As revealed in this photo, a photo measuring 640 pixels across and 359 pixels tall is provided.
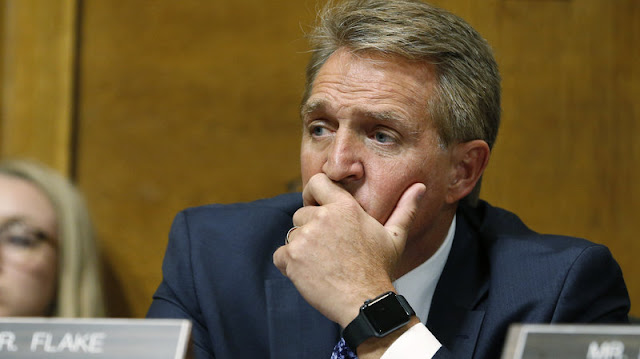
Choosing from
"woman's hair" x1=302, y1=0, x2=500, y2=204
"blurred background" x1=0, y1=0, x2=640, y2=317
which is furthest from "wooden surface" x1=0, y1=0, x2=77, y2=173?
"woman's hair" x1=302, y1=0, x2=500, y2=204

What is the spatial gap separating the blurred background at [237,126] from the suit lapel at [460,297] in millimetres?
746

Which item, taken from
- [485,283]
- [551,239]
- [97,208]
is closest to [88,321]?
[485,283]

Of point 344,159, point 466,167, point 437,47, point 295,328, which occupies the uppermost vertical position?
point 437,47

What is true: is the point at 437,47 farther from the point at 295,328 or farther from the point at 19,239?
the point at 19,239

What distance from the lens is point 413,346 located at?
1247 mm

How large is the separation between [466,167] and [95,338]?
1.11 metres

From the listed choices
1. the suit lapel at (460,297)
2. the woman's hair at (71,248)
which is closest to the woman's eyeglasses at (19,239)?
the woman's hair at (71,248)

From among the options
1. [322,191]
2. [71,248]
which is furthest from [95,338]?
[71,248]

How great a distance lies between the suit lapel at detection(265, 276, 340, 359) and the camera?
162 cm

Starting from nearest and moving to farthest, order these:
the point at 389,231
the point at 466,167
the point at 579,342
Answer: the point at 579,342 → the point at 389,231 → the point at 466,167

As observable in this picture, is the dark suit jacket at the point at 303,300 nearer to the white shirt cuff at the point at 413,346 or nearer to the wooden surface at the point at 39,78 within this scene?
the white shirt cuff at the point at 413,346

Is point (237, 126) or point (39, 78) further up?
point (39, 78)

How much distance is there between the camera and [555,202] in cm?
249

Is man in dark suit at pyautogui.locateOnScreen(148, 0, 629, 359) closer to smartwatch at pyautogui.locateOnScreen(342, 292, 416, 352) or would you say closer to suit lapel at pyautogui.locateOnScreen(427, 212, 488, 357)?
suit lapel at pyautogui.locateOnScreen(427, 212, 488, 357)
